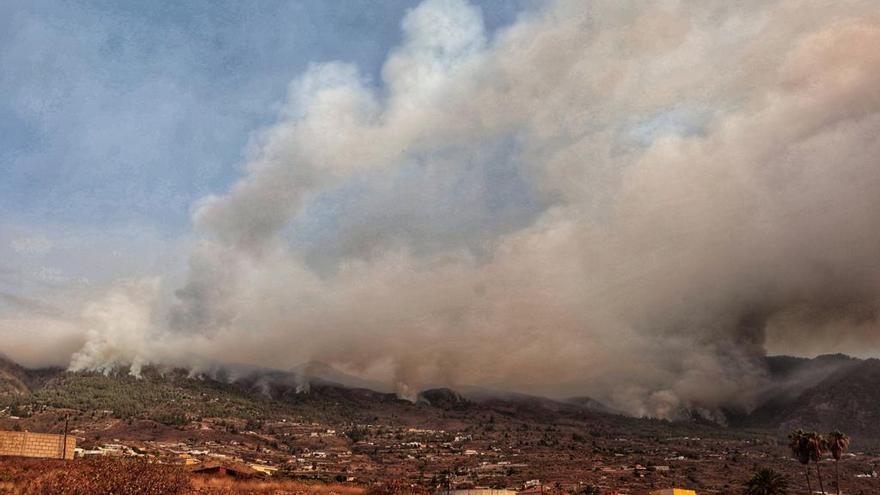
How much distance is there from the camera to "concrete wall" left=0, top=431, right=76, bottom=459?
236 feet

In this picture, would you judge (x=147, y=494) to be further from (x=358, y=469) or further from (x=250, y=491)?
(x=358, y=469)

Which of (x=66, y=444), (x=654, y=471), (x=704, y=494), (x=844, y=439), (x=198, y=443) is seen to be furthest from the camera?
(x=198, y=443)

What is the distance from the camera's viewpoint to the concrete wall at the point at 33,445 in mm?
72000

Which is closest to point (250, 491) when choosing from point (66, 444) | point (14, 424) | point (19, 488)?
point (19, 488)

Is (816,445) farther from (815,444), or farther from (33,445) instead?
(33,445)

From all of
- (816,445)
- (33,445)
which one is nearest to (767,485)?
(816,445)

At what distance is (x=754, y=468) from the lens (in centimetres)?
18750

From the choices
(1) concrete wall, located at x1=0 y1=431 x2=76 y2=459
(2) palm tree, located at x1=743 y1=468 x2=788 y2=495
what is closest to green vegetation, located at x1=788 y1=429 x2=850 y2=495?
(2) palm tree, located at x1=743 y1=468 x2=788 y2=495

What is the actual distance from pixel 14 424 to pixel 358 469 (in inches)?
4409

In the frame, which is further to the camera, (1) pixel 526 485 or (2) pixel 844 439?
(1) pixel 526 485

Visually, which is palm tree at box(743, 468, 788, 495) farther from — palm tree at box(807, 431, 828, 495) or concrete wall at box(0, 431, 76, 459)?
concrete wall at box(0, 431, 76, 459)

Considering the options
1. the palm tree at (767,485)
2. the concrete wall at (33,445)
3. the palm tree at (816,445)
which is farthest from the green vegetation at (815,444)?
the concrete wall at (33,445)

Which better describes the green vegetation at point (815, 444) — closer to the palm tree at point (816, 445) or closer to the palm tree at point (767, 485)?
the palm tree at point (816, 445)

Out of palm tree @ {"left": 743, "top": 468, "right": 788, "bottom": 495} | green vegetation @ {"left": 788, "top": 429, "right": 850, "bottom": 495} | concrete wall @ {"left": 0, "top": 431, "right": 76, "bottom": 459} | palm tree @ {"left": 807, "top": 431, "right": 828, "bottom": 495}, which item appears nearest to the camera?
concrete wall @ {"left": 0, "top": 431, "right": 76, "bottom": 459}
